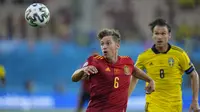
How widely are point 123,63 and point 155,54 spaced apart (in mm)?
1427

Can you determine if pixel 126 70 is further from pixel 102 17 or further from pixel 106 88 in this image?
pixel 102 17

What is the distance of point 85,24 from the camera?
20.0 m

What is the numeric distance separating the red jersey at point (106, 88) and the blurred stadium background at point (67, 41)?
10069mm

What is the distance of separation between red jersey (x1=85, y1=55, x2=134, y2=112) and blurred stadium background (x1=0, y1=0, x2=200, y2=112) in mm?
10069

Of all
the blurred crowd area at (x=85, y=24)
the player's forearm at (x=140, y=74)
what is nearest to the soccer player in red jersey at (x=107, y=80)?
the player's forearm at (x=140, y=74)

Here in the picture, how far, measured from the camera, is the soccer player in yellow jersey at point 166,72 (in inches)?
272

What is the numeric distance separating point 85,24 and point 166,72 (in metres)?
13.1

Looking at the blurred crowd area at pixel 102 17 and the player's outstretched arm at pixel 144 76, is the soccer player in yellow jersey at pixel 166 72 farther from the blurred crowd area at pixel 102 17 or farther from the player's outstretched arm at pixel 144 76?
the blurred crowd area at pixel 102 17

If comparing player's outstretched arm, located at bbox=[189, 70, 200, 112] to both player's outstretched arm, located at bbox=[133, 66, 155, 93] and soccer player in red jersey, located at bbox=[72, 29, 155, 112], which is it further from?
soccer player in red jersey, located at bbox=[72, 29, 155, 112]

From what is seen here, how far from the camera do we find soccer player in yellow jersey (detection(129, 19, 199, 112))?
22.7ft

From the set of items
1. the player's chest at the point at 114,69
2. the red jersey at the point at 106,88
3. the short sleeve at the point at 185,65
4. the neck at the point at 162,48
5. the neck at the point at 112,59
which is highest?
the neck at the point at 162,48

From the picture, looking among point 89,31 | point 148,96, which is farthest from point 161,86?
point 89,31

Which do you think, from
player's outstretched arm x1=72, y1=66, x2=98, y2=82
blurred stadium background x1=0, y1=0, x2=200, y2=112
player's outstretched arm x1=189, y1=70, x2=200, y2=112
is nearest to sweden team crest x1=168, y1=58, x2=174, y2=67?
player's outstretched arm x1=189, y1=70, x2=200, y2=112

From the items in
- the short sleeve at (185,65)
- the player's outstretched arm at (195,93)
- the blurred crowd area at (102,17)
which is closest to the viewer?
the player's outstretched arm at (195,93)
